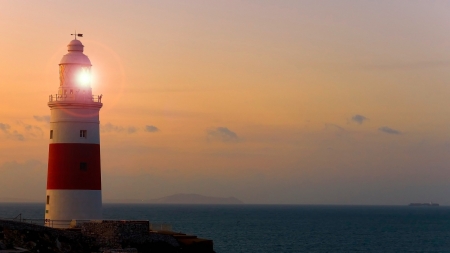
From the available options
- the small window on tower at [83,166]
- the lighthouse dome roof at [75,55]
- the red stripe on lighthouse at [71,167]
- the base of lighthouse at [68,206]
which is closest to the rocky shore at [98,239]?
the base of lighthouse at [68,206]

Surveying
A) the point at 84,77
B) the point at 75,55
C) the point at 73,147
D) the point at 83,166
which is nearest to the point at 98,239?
the point at 83,166

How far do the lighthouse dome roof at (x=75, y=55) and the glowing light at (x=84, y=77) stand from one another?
0.44 m

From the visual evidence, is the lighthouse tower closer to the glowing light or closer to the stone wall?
the glowing light

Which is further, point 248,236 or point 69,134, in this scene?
point 248,236

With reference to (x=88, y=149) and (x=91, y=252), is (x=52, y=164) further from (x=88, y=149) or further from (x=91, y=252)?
(x=91, y=252)

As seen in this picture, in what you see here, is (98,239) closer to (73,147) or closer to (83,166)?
(83,166)

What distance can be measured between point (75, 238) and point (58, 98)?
7567mm

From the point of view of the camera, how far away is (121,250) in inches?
1286

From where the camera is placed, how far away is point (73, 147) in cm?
3650

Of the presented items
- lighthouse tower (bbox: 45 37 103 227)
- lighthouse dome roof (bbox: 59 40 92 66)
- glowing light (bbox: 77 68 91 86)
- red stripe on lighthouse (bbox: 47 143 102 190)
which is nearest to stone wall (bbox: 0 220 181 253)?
lighthouse tower (bbox: 45 37 103 227)

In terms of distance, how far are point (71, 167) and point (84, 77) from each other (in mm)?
4619

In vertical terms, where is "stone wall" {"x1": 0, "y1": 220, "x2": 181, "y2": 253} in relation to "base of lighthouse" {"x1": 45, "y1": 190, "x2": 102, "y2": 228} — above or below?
below

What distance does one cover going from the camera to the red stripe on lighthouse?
3647 cm

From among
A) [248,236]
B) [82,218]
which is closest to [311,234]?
[248,236]
